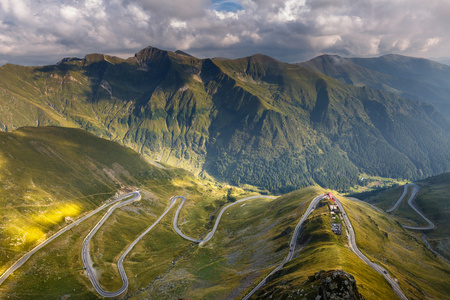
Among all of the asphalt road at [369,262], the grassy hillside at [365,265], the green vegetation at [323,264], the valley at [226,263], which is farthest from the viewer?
the valley at [226,263]

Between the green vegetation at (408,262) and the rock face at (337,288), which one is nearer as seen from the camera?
the rock face at (337,288)

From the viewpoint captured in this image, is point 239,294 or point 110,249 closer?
point 239,294

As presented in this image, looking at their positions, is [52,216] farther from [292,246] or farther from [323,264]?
[323,264]

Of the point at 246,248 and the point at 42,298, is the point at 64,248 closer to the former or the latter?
the point at 42,298

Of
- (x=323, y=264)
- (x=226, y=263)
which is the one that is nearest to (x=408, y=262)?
(x=323, y=264)

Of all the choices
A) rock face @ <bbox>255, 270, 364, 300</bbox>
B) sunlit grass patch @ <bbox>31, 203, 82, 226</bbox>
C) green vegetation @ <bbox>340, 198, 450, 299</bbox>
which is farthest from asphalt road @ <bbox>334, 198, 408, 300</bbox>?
sunlit grass patch @ <bbox>31, 203, 82, 226</bbox>

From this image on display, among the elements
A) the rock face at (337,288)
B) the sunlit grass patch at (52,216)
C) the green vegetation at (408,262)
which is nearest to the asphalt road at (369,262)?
the green vegetation at (408,262)

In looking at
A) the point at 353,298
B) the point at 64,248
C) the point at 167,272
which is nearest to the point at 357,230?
the point at 353,298

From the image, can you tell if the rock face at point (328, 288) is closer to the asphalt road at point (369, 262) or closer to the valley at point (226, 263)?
the valley at point (226, 263)

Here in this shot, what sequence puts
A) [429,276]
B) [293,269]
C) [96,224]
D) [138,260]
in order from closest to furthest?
[293,269]
[429,276]
[138,260]
[96,224]
